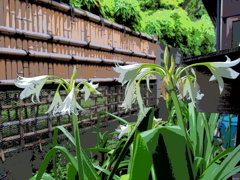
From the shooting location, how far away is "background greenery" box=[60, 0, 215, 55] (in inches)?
213

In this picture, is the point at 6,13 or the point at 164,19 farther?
the point at 164,19

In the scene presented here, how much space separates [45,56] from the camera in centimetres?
326

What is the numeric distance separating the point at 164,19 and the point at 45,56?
6471mm

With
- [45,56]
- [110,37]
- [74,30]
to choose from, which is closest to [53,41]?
[45,56]

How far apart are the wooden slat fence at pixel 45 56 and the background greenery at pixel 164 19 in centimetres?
35

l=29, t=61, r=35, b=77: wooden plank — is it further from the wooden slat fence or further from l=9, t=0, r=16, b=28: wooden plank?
l=9, t=0, r=16, b=28: wooden plank

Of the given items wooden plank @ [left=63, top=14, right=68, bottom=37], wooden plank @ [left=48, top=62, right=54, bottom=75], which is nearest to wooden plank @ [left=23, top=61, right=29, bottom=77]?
wooden plank @ [left=48, top=62, right=54, bottom=75]

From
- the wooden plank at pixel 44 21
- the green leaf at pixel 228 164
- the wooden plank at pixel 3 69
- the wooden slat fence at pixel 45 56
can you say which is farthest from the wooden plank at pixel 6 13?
the green leaf at pixel 228 164

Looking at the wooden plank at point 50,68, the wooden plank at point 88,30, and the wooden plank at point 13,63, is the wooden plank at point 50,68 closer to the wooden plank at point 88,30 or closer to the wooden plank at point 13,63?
the wooden plank at point 13,63

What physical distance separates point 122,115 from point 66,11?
243cm

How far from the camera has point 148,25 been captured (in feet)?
27.6

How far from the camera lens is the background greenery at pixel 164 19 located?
17.8 feet

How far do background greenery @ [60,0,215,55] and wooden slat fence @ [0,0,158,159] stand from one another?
352mm

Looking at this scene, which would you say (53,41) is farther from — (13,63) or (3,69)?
(3,69)
